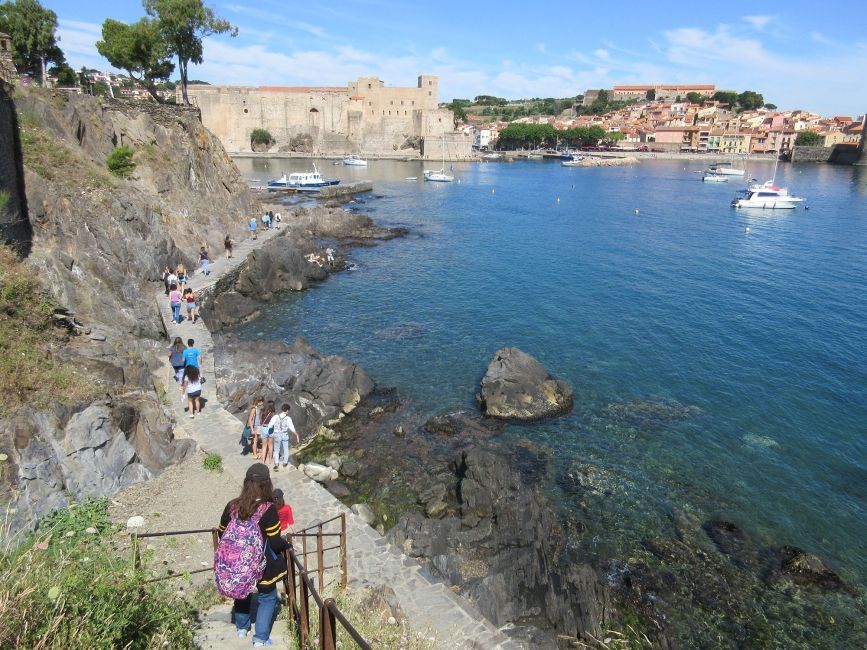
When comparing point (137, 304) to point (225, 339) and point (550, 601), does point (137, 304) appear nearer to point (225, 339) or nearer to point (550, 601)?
point (225, 339)

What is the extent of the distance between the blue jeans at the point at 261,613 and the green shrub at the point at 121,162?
86.4 ft

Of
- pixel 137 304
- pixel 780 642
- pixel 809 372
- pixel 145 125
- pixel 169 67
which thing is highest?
pixel 169 67

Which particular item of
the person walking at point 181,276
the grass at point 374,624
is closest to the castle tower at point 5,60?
the person walking at point 181,276

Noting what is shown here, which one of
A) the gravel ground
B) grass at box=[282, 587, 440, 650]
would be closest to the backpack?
grass at box=[282, 587, 440, 650]

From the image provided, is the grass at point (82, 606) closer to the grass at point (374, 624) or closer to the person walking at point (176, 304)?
the grass at point (374, 624)

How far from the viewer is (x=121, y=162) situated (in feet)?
87.7

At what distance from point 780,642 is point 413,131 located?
113 meters

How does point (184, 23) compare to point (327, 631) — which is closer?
point (327, 631)

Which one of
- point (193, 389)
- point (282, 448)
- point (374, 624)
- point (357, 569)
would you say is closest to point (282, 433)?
point (282, 448)

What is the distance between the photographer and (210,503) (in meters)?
10.4

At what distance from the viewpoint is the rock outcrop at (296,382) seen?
16.2 meters

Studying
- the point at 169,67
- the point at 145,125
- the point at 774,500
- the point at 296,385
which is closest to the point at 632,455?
the point at 774,500

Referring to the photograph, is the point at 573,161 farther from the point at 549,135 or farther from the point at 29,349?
the point at 29,349

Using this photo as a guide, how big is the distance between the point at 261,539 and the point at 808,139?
151871mm
